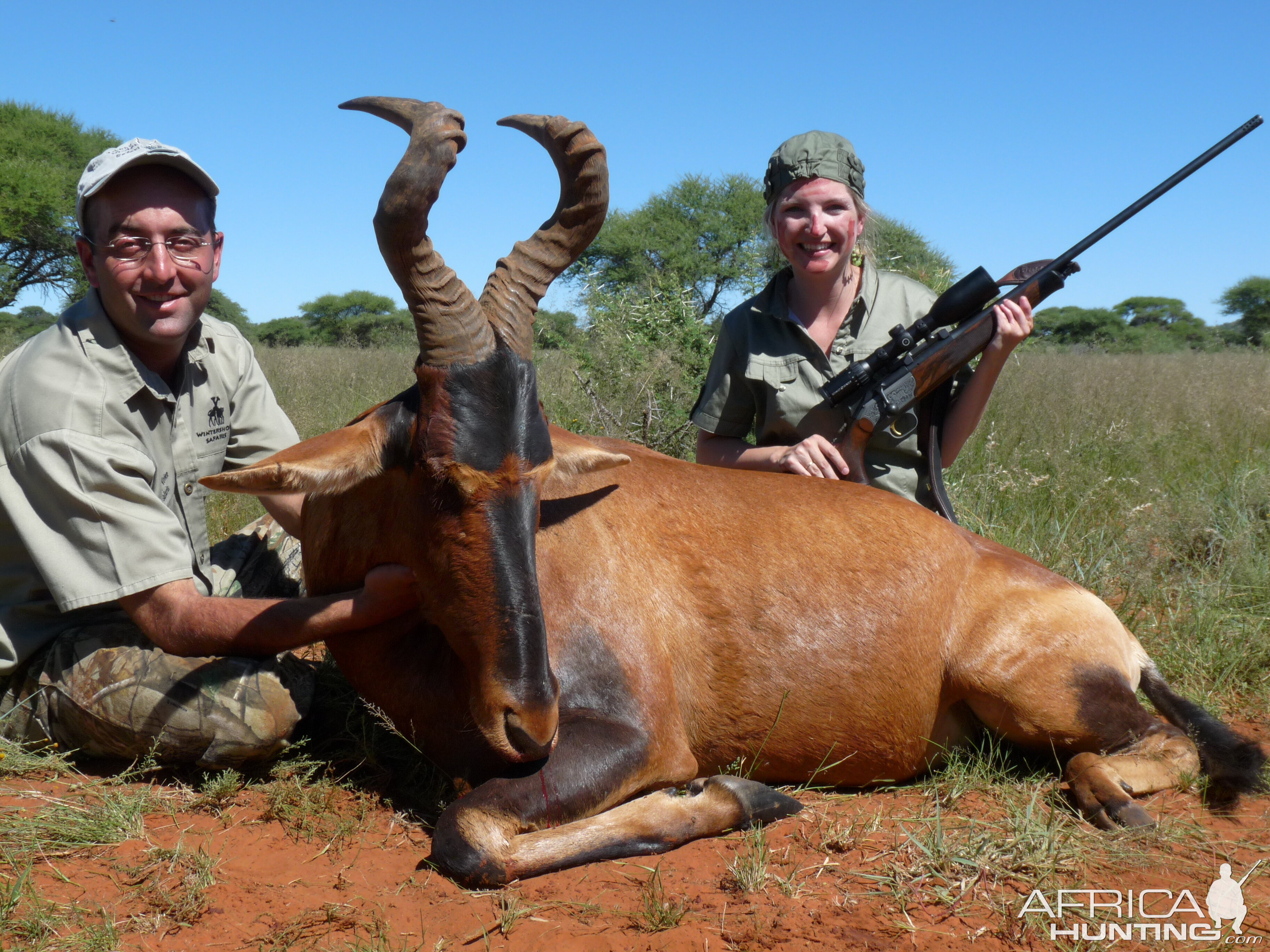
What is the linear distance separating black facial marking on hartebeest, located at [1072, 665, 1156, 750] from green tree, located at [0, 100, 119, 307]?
2384 cm

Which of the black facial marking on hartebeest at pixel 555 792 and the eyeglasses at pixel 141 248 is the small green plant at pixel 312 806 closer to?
the black facial marking on hartebeest at pixel 555 792

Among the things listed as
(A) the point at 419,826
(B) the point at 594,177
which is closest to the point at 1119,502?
(B) the point at 594,177

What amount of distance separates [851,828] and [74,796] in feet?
A: 10.1

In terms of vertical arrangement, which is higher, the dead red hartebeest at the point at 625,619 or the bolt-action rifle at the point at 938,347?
the bolt-action rifle at the point at 938,347

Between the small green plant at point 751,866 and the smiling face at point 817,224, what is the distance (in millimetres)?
3267

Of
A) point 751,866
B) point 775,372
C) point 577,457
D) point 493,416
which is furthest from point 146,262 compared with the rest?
point 751,866

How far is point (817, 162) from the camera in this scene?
5578mm

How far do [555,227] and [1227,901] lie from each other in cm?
346

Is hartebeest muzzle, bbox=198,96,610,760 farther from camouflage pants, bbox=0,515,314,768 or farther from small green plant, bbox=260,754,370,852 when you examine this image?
camouflage pants, bbox=0,515,314,768

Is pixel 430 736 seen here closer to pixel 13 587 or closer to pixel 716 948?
pixel 716 948

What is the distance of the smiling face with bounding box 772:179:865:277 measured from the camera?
5.60 meters

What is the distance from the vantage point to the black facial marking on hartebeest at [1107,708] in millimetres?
4273

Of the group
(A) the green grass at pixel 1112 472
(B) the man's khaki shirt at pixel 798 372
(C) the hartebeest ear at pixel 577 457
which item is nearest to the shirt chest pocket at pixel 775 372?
(B) the man's khaki shirt at pixel 798 372

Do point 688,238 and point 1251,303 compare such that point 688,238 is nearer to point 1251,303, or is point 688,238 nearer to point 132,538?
point 132,538
